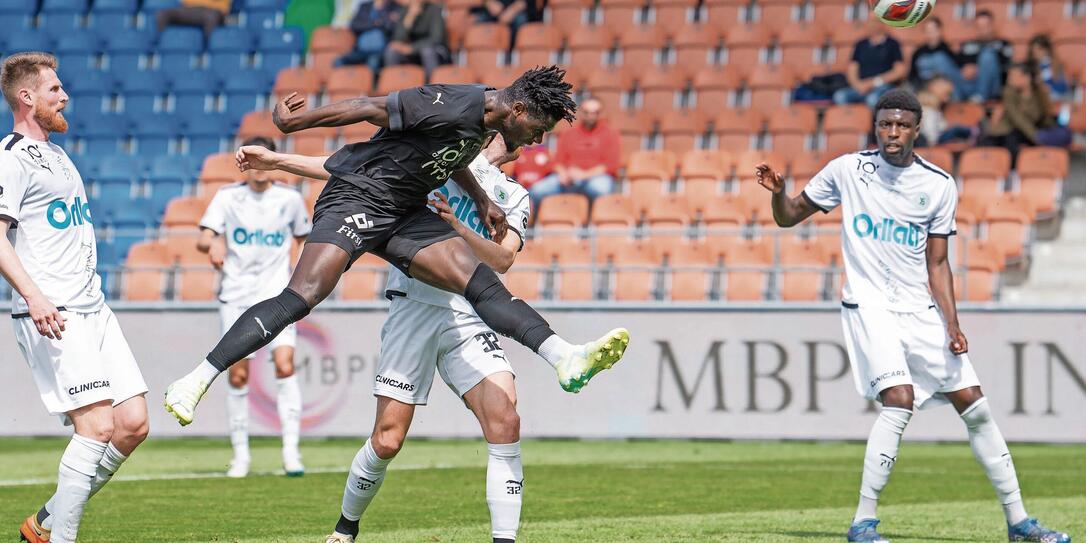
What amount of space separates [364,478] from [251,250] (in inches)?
205

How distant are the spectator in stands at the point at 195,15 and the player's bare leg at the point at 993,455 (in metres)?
17.9

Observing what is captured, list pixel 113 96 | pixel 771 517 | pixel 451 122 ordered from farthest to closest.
→ pixel 113 96
pixel 771 517
pixel 451 122

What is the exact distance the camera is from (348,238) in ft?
21.2

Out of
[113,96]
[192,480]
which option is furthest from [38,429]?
[113,96]

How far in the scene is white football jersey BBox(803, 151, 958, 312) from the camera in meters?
7.89

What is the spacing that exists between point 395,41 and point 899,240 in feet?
46.8

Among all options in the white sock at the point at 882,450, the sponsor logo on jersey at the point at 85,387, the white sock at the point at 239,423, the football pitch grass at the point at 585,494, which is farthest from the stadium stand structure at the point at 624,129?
the sponsor logo on jersey at the point at 85,387

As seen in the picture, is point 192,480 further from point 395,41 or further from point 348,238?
point 395,41

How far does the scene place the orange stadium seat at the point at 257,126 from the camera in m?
20.8

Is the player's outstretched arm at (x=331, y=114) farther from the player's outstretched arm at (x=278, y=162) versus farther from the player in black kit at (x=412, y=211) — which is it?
the player's outstretched arm at (x=278, y=162)

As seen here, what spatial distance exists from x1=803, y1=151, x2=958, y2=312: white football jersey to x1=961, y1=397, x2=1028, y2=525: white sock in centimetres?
66

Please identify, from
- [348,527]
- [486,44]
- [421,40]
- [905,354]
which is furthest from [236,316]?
[486,44]

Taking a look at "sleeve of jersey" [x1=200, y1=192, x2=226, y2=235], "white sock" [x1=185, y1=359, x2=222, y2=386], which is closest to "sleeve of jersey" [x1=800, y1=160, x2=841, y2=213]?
"white sock" [x1=185, y1=359, x2=222, y2=386]

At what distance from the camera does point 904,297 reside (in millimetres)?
7875
